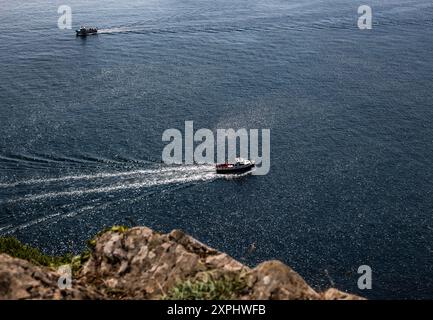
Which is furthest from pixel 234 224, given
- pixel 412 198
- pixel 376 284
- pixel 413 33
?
pixel 413 33

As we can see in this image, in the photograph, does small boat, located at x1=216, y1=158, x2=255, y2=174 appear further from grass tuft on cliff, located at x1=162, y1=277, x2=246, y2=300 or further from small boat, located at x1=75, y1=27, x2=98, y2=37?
small boat, located at x1=75, y1=27, x2=98, y2=37

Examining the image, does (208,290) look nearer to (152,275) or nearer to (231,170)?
(152,275)

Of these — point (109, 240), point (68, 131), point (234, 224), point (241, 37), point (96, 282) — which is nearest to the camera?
point (96, 282)

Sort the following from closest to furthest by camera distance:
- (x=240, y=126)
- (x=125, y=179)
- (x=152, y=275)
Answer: (x=152, y=275), (x=125, y=179), (x=240, y=126)

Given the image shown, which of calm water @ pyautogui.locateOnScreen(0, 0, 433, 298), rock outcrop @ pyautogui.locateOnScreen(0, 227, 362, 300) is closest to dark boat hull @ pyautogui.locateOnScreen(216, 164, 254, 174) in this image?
calm water @ pyautogui.locateOnScreen(0, 0, 433, 298)

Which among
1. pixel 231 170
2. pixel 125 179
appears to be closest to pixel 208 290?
pixel 125 179
